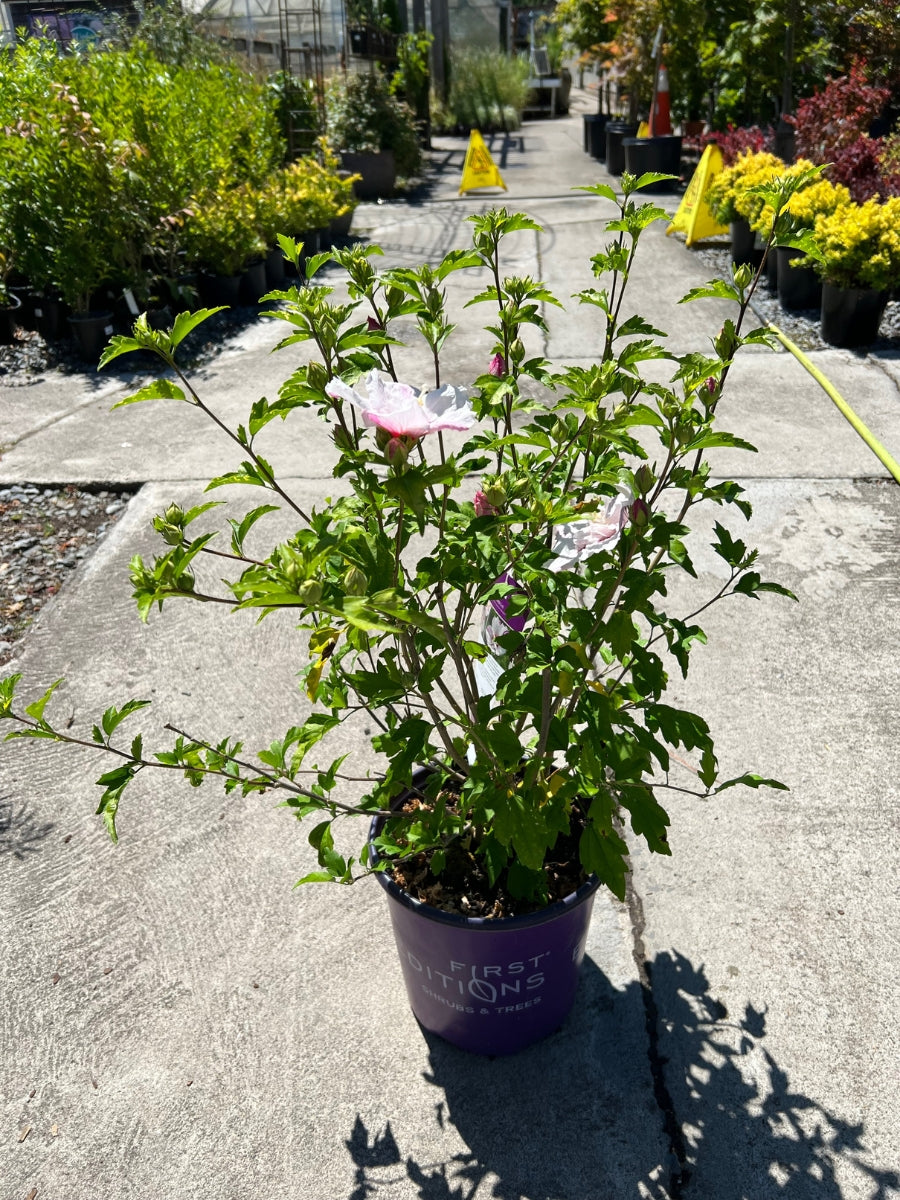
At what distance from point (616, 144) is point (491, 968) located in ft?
43.2

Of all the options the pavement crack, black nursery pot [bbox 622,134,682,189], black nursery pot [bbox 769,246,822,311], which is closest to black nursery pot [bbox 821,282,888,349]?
black nursery pot [bbox 769,246,822,311]

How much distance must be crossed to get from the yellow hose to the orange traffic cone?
264 inches

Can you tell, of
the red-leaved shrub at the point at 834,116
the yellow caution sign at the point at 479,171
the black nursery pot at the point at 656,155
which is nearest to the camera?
the red-leaved shrub at the point at 834,116

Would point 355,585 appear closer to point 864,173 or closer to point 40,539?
point 40,539

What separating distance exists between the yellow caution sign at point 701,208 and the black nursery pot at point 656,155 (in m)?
2.59

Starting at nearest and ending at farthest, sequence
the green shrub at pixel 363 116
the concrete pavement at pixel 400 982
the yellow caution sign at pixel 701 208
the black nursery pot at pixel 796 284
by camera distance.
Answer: the concrete pavement at pixel 400 982
the black nursery pot at pixel 796 284
the yellow caution sign at pixel 701 208
the green shrub at pixel 363 116

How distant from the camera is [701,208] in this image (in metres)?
8.15

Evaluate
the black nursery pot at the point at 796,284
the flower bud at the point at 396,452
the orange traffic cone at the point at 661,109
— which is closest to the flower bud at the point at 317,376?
the flower bud at the point at 396,452

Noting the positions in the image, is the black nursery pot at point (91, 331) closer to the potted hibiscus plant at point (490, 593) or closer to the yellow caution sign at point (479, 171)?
the potted hibiscus plant at point (490, 593)

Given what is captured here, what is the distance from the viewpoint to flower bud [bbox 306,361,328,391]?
1.22 metres

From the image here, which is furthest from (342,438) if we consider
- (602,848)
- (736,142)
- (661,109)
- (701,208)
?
(661,109)

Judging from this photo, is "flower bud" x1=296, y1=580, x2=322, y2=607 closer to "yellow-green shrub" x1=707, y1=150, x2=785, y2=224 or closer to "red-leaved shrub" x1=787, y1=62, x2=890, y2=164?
"yellow-green shrub" x1=707, y1=150, x2=785, y2=224

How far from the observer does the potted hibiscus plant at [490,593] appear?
4.12ft

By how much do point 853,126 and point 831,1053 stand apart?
7.88 meters
